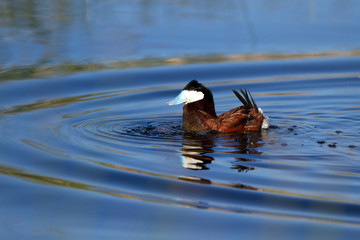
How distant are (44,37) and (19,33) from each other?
606 mm

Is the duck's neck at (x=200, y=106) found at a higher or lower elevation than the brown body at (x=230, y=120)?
higher

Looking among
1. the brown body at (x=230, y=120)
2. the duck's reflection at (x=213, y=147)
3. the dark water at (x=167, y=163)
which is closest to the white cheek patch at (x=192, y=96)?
the brown body at (x=230, y=120)

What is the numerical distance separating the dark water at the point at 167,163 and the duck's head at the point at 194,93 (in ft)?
1.35

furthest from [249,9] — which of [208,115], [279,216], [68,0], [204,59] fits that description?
[279,216]

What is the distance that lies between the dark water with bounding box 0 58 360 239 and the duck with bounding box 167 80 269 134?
19cm

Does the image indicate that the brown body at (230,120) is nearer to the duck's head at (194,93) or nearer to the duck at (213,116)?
the duck at (213,116)

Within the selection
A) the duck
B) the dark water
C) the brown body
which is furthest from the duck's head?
the dark water

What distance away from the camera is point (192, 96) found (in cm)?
880

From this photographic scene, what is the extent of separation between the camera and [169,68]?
12.0 meters

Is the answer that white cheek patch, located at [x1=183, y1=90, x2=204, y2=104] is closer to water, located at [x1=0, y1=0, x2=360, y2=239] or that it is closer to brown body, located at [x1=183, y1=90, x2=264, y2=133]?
brown body, located at [x1=183, y1=90, x2=264, y2=133]

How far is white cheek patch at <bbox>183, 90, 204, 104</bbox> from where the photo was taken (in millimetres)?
8758

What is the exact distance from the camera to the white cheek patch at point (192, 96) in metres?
8.76

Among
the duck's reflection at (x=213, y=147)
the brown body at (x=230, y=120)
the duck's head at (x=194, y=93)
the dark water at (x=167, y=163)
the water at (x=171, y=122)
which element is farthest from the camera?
the duck's head at (x=194, y=93)

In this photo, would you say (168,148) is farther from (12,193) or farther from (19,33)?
(19,33)
